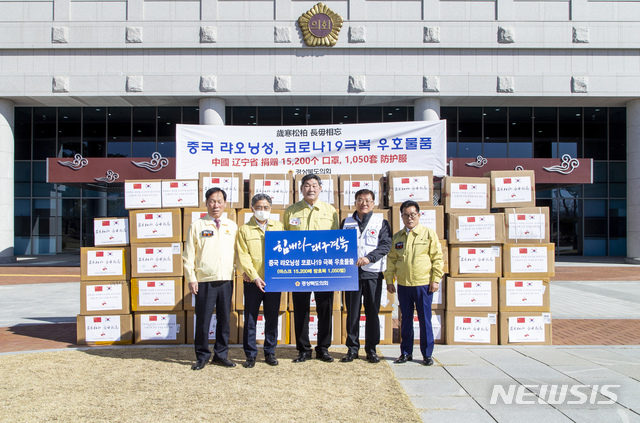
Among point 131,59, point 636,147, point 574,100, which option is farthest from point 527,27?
point 131,59

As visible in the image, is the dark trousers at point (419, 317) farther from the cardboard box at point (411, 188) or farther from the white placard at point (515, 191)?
the white placard at point (515, 191)

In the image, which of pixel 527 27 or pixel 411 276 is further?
pixel 527 27

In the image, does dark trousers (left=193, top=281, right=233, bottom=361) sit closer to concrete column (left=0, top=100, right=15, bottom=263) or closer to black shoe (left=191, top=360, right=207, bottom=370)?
black shoe (left=191, top=360, right=207, bottom=370)

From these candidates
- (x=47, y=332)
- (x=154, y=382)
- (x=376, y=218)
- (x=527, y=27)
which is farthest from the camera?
(x=527, y=27)

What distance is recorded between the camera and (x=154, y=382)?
14.5 feet

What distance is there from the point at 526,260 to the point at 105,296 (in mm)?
5887

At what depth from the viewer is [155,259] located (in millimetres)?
6090

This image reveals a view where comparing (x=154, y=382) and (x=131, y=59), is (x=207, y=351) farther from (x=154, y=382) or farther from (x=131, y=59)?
(x=131, y=59)

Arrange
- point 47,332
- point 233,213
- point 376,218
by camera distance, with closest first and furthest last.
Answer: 1. point 376,218
2. point 233,213
3. point 47,332

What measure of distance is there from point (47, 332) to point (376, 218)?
18.2 feet

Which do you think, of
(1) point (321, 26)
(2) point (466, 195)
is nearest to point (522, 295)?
(2) point (466, 195)

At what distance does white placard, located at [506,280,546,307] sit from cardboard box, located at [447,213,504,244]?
656 mm

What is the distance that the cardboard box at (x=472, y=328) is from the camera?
237 inches

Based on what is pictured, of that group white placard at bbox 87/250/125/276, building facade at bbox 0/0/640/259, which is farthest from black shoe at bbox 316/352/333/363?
building facade at bbox 0/0/640/259
